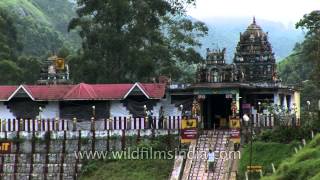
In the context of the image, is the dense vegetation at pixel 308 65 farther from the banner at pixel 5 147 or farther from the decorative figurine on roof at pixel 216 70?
the banner at pixel 5 147

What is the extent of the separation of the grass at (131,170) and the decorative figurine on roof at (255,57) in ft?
41.3

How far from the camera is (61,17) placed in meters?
150

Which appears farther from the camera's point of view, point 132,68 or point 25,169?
point 132,68

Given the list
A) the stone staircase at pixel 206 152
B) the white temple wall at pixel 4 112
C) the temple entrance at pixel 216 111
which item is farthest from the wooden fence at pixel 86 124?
the temple entrance at pixel 216 111

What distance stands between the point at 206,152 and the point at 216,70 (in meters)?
6.85

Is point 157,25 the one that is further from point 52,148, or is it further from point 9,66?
point 52,148

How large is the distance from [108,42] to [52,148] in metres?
16.2

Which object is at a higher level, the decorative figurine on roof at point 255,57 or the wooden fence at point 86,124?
the decorative figurine on roof at point 255,57

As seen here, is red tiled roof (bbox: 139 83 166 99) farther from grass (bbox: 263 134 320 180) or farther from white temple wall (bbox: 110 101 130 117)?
grass (bbox: 263 134 320 180)

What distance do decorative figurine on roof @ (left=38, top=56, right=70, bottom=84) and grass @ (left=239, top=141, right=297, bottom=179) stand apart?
60.6ft

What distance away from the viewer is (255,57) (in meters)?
46.0

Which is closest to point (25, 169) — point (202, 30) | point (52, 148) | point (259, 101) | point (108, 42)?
point (52, 148)

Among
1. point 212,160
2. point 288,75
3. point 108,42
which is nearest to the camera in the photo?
point 212,160

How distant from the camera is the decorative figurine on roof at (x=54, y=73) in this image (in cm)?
4750
